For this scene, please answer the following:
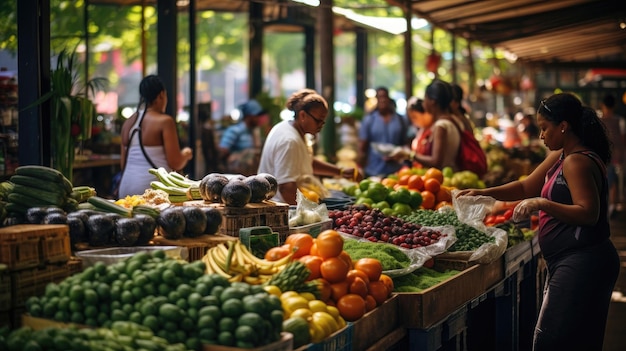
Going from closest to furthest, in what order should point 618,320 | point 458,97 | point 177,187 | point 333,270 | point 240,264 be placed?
point 240,264 → point 333,270 → point 177,187 → point 618,320 → point 458,97

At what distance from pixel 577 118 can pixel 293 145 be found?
2.39 metres

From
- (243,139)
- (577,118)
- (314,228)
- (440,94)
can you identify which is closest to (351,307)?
(314,228)

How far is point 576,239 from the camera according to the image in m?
5.40

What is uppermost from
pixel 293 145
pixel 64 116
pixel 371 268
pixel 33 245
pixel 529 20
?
pixel 529 20

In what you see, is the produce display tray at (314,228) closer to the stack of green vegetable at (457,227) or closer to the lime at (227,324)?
the stack of green vegetable at (457,227)

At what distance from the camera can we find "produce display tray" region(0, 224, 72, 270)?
13.2ft

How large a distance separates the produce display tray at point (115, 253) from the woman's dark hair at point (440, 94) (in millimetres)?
5464

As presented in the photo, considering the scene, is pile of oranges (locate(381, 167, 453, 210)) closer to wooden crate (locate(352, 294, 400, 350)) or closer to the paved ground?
the paved ground

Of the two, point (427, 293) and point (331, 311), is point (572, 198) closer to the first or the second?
point (427, 293)

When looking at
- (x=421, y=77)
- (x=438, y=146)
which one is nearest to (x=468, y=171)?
(x=438, y=146)

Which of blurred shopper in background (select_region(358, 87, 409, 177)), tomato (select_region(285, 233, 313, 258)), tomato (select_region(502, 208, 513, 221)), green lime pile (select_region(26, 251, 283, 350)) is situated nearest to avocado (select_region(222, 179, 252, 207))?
tomato (select_region(285, 233, 313, 258))

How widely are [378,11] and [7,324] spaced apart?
2642 centimetres

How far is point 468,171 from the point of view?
9836 millimetres

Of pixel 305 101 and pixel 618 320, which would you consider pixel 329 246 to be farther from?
pixel 618 320
